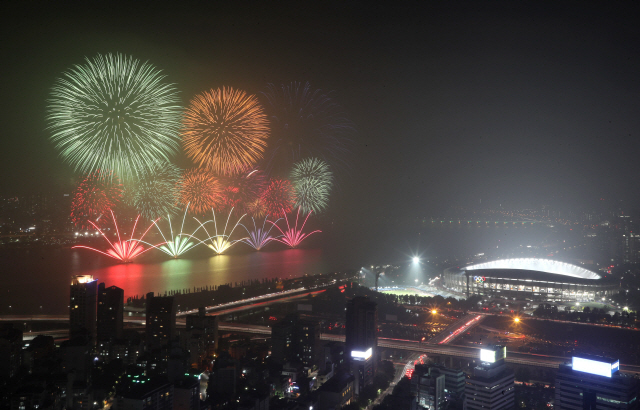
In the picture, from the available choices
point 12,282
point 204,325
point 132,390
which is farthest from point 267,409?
point 12,282

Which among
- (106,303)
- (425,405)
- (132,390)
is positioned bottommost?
→ (425,405)

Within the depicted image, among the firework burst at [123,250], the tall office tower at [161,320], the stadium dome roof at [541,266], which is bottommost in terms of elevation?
the tall office tower at [161,320]

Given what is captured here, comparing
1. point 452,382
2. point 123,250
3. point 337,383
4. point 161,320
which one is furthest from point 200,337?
point 123,250

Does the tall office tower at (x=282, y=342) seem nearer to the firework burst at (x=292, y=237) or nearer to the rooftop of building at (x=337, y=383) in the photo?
the rooftop of building at (x=337, y=383)

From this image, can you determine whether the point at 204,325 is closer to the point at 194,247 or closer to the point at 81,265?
the point at 81,265

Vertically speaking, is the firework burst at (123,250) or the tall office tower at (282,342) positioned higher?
the firework burst at (123,250)

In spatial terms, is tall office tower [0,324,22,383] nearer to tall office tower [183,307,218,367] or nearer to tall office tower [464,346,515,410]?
tall office tower [183,307,218,367]

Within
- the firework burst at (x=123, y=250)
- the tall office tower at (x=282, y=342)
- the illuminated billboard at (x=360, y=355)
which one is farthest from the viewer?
the firework burst at (x=123, y=250)

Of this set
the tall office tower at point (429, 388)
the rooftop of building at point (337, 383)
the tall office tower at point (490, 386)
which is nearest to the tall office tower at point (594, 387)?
the tall office tower at point (490, 386)
